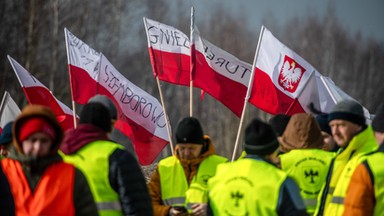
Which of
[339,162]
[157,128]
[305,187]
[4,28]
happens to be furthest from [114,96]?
[4,28]

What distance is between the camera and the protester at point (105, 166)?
23.8 ft

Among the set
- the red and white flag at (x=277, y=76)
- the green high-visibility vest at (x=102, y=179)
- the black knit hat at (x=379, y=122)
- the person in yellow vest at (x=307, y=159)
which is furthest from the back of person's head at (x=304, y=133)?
the red and white flag at (x=277, y=76)

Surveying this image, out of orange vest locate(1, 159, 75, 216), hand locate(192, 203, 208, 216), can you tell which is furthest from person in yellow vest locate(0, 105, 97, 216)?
hand locate(192, 203, 208, 216)

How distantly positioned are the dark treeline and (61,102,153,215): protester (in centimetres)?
2567

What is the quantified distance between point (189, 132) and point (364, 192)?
5.25 feet

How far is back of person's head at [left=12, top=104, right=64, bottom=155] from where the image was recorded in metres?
6.65

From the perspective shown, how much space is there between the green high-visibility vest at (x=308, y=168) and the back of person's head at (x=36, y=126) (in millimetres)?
3189

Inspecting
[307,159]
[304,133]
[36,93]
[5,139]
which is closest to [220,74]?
[36,93]

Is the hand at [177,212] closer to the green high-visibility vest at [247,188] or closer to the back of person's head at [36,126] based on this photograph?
the green high-visibility vest at [247,188]

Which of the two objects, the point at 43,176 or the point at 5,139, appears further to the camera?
the point at 5,139

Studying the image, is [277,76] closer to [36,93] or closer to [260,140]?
[36,93]

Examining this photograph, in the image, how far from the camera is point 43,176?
21.8ft

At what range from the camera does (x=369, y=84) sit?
190 feet

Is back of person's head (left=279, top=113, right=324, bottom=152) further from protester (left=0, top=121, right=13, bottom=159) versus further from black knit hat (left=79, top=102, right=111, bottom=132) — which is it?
black knit hat (left=79, top=102, right=111, bottom=132)
